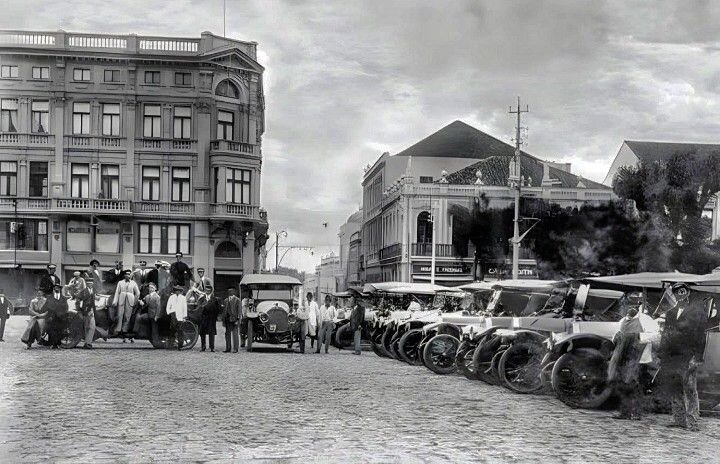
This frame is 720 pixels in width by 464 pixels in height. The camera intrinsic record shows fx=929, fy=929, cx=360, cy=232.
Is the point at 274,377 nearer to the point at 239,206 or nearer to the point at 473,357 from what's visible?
the point at 473,357

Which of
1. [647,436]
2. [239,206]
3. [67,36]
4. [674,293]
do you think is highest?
[67,36]

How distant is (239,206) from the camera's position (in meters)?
22.5

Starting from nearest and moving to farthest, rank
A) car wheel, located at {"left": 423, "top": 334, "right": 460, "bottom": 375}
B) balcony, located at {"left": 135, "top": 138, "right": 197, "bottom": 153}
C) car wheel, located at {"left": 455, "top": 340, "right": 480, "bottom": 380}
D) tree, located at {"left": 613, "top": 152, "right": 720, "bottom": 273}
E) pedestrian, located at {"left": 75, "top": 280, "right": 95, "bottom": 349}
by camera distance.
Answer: car wheel, located at {"left": 455, "top": 340, "right": 480, "bottom": 380} < car wheel, located at {"left": 423, "top": 334, "right": 460, "bottom": 375} < pedestrian, located at {"left": 75, "top": 280, "right": 95, "bottom": 349} < balcony, located at {"left": 135, "top": 138, "right": 197, "bottom": 153} < tree, located at {"left": 613, "top": 152, "right": 720, "bottom": 273}

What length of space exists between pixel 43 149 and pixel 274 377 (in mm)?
8628

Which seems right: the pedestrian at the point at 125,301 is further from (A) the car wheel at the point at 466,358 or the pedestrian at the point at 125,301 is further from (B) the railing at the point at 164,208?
(A) the car wheel at the point at 466,358

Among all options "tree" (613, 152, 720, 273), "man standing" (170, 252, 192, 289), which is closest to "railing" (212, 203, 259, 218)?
"man standing" (170, 252, 192, 289)

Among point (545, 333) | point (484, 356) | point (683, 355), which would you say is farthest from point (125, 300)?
point (683, 355)

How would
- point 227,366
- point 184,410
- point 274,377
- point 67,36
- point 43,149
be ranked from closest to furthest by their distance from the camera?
point 184,410, point 274,377, point 227,366, point 67,36, point 43,149

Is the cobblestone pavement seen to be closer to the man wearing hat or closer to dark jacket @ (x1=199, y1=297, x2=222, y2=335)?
the man wearing hat

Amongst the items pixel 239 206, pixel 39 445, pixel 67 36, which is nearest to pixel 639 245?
pixel 239 206

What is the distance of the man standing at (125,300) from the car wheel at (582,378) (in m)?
10.4

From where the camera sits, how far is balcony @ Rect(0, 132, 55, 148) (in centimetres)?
1825

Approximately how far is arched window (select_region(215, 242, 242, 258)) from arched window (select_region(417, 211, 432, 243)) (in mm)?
24527

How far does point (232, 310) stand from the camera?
19.8 meters
